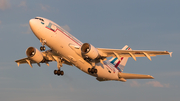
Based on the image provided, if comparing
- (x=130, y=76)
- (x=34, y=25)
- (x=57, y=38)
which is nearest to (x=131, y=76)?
(x=130, y=76)

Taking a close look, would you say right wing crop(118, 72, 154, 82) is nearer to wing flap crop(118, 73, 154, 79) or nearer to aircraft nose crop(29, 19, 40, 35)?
wing flap crop(118, 73, 154, 79)

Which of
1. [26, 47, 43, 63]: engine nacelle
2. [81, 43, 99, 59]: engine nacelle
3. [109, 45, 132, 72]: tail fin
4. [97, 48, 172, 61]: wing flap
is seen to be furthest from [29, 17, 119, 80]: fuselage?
[109, 45, 132, 72]: tail fin

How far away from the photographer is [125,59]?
47.7 m

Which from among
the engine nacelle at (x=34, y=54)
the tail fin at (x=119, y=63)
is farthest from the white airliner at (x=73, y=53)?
the tail fin at (x=119, y=63)

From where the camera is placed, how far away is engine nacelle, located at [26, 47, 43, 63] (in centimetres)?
3659

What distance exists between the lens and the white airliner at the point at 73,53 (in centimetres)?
3129

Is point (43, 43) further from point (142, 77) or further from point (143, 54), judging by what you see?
point (142, 77)

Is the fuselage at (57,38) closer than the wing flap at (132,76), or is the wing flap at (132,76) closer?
the fuselage at (57,38)

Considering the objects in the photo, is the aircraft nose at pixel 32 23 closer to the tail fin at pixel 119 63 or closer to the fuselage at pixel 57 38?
the fuselage at pixel 57 38

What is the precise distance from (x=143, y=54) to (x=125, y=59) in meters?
12.9

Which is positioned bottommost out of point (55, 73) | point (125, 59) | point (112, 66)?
point (55, 73)

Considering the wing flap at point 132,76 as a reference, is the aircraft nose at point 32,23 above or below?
above

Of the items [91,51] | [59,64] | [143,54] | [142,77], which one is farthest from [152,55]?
[59,64]

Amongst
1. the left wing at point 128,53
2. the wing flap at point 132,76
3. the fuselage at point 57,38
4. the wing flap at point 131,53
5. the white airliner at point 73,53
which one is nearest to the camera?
the fuselage at point 57,38
